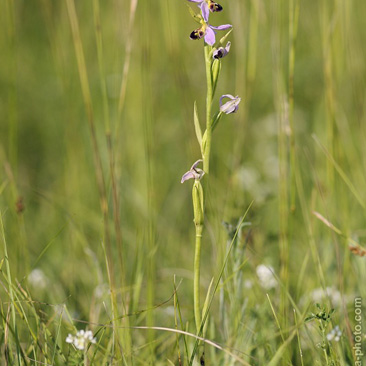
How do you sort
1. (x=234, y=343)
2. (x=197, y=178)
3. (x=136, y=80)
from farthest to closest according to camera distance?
(x=136, y=80)
(x=234, y=343)
(x=197, y=178)

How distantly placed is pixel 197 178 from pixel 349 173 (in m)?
1.95

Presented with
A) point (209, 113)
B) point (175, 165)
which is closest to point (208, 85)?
point (209, 113)

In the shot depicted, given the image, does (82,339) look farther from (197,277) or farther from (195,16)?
(195,16)

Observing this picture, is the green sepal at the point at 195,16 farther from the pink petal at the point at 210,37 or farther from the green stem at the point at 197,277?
the green stem at the point at 197,277

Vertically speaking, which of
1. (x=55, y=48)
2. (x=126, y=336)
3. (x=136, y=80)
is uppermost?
(x=55, y=48)

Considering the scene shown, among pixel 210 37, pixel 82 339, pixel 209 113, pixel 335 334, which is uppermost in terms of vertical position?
pixel 210 37

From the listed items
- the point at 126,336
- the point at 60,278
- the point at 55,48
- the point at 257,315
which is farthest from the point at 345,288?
the point at 55,48

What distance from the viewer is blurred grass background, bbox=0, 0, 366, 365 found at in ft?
7.30

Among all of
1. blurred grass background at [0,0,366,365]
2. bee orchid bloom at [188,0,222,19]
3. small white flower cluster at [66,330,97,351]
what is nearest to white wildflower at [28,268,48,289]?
blurred grass background at [0,0,366,365]

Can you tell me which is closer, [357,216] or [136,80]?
[357,216]

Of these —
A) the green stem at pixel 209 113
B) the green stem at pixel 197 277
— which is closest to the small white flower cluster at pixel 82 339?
the green stem at pixel 197 277

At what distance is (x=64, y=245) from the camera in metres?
3.00

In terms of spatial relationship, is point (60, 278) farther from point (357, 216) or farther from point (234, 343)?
point (357, 216)

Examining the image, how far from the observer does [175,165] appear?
3.96m
